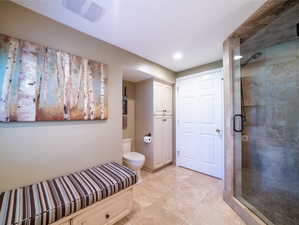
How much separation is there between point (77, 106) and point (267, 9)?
2.36m

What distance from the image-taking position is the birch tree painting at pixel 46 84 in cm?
115

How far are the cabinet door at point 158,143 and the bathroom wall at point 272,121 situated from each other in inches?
58.9

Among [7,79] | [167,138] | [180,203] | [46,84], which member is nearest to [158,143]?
[167,138]

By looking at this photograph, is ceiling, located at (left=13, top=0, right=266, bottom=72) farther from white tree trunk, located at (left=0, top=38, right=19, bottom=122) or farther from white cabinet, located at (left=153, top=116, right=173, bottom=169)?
white cabinet, located at (left=153, top=116, right=173, bottom=169)

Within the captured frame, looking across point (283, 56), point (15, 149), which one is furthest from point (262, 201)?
point (15, 149)

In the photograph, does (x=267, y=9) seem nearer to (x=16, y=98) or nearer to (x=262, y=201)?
(x=262, y=201)

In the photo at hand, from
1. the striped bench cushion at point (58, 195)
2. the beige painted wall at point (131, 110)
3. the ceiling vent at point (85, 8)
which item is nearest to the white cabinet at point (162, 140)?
the beige painted wall at point (131, 110)

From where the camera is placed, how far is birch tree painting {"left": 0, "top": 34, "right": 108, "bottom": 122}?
115cm

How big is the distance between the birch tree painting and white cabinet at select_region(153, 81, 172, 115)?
1.26 meters

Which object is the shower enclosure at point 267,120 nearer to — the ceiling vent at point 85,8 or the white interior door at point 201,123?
the white interior door at point 201,123

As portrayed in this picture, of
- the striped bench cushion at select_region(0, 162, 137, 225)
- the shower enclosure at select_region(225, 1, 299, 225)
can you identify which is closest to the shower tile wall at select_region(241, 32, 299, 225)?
the shower enclosure at select_region(225, 1, 299, 225)

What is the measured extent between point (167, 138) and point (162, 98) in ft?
3.19

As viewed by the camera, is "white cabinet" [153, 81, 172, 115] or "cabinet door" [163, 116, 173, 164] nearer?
"white cabinet" [153, 81, 172, 115]

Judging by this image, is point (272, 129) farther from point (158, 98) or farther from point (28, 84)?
point (28, 84)
